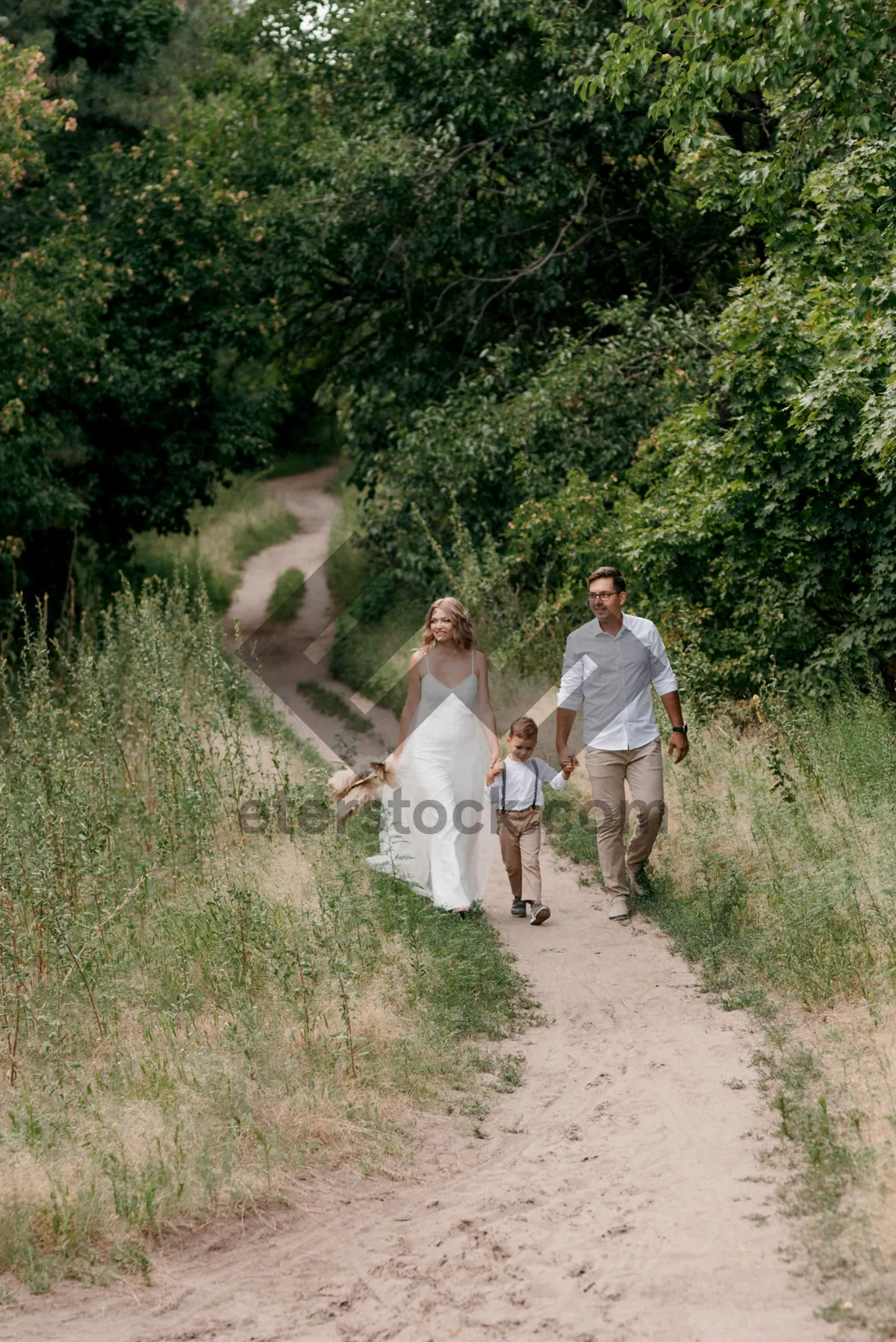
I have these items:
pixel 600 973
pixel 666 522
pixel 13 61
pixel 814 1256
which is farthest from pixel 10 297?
pixel 814 1256

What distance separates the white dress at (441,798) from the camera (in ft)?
27.8

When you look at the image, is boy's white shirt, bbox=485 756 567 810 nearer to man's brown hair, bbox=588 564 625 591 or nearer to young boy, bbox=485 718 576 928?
young boy, bbox=485 718 576 928

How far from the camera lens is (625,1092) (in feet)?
19.6

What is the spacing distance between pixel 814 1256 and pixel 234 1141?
2144mm

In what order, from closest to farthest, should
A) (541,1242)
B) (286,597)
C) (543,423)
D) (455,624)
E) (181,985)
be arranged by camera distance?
(541,1242), (181,985), (455,624), (543,423), (286,597)

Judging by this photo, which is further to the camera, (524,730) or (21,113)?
(21,113)

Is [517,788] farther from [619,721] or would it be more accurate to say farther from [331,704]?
[331,704]

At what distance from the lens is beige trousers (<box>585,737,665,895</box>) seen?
843 centimetres

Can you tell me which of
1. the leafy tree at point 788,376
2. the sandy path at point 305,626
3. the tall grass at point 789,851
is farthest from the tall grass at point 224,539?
the tall grass at point 789,851

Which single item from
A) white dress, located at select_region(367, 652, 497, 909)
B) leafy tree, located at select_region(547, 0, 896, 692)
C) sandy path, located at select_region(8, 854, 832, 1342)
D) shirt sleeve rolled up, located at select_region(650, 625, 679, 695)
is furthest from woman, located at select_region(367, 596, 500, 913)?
leafy tree, located at select_region(547, 0, 896, 692)

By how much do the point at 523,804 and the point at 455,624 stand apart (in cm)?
119

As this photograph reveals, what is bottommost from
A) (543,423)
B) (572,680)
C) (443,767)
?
(443,767)

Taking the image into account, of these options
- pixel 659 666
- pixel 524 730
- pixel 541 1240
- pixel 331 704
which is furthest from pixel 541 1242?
pixel 331 704

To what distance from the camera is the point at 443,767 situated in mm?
8641
